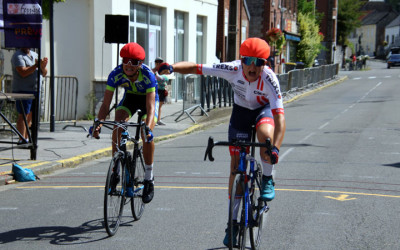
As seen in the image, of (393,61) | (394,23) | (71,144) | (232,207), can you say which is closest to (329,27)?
(393,61)

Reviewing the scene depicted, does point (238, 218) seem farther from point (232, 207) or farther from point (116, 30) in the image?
point (116, 30)

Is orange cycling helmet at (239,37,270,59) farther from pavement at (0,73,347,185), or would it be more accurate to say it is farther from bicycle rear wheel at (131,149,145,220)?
pavement at (0,73,347,185)

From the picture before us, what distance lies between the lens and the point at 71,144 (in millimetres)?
13500

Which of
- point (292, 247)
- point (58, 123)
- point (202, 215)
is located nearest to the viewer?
point (292, 247)

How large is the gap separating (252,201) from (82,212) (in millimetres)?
2621

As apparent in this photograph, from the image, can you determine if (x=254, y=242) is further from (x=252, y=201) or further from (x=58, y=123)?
(x=58, y=123)

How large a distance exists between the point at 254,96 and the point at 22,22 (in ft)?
21.0

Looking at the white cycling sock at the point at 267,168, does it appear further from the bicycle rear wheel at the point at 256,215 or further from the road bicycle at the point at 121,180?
the road bicycle at the point at 121,180

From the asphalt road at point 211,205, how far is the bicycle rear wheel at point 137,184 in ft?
0.46

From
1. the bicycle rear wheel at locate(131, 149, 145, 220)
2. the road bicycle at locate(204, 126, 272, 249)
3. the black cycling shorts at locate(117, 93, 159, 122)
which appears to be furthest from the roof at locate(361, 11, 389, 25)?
the road bicycle at locate(204, 126, 272, 249)


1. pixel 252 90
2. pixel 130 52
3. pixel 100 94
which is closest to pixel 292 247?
pixel 252 90

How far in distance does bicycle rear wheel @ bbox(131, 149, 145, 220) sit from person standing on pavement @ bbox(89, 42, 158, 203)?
0.07m

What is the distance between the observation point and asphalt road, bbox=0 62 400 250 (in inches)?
248

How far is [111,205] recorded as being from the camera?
6.29 metres
